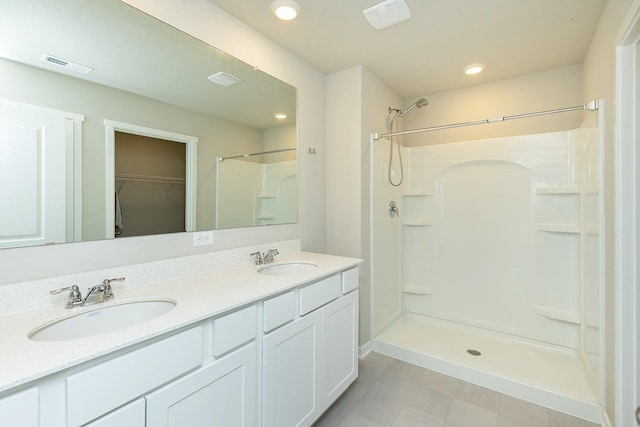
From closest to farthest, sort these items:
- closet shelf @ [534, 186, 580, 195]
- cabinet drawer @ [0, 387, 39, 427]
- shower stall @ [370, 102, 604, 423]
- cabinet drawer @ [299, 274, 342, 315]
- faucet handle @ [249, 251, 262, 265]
A: cabinet drawer @ [0, 387, 39, 427] < cabinet drawer @ [299, 274, 342, 315] < faucet handle @ [249, 251, 262, 265] < shower stall @ [370, 102, 604, 423] < closet shelf @ [534, 186, 580, 195]

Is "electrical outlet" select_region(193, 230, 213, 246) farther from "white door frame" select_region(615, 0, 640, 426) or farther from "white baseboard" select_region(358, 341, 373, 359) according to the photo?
"white door frame" select_region(615, 0, 640, 426)

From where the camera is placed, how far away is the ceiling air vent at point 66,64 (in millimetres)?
1155

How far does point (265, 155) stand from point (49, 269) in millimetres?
1332

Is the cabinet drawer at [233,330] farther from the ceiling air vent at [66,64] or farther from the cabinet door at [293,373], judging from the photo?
the ceiling air vent at [66,64]

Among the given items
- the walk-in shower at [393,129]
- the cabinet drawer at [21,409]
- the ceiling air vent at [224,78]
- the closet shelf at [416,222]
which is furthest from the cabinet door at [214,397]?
the closet shelf at [416,222]

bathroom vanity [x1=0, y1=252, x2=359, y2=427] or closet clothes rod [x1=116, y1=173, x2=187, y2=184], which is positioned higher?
closet clothes rod [x1=116, y1=173, x2=187, y2=184]

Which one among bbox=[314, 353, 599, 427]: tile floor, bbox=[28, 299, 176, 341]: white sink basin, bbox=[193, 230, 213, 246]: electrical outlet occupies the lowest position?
bbox=[314, 353, 599, 427]: tile floor

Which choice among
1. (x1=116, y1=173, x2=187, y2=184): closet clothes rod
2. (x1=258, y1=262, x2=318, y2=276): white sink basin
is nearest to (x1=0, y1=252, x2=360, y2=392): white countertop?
(x1=258, y1=262, x2=318, y2=276): white sink basin

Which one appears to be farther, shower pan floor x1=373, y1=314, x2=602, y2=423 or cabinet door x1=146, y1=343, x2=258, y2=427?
shower pan floor x1=373, y1=314, x2=602, y2=423

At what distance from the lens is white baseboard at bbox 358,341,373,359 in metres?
2.46

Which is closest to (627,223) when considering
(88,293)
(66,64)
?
(88,293)

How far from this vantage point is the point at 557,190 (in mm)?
2396

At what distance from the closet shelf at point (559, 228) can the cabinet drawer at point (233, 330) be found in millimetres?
2545

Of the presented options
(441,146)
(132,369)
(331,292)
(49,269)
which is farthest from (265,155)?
(441,146)
